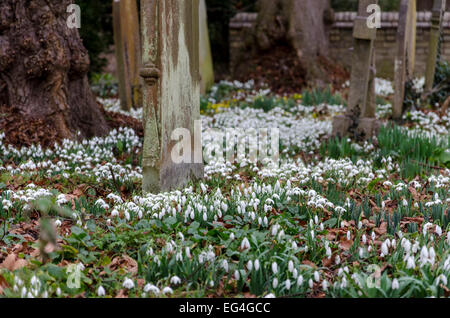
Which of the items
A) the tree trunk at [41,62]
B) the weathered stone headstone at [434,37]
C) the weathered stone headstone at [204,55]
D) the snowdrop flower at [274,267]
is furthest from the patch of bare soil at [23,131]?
the weathered stone headstone at [434,37]

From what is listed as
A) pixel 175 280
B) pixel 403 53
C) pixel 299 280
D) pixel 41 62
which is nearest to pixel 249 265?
pixel 299 280

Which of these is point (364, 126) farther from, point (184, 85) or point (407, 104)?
point (184, 85)

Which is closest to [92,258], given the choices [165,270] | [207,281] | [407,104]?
[165,270]

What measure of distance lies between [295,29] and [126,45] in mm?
3844

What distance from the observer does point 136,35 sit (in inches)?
382

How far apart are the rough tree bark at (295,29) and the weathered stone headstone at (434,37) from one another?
8.32 feet

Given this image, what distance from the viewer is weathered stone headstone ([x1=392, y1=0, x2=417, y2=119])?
8047 mm

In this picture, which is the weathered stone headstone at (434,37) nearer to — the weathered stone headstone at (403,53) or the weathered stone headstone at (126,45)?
the weathered stone headstone at (403,53)

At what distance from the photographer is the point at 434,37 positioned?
9414 mm

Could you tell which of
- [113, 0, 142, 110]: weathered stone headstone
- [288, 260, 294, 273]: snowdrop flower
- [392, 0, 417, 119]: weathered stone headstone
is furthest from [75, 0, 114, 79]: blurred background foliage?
[288, 260, 294, 273]: snowdrop flower

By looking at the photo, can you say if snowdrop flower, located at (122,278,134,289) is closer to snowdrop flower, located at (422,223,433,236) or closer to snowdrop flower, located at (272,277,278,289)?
snowdrop flower, located at (272,277,278,289)
